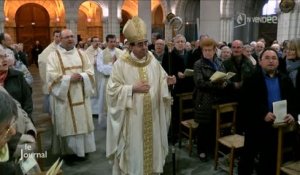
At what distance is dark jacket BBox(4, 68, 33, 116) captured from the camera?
317 centimetres

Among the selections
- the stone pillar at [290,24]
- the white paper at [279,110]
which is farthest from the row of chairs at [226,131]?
the stone pillar at [290,24]

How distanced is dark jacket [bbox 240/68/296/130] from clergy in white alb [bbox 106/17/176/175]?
883 millimetres

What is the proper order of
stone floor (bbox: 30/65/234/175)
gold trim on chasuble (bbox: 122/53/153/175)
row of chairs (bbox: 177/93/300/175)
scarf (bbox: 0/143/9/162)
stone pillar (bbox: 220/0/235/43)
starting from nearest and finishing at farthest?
1. scarf (bbox: 0/143/9/162)
2. row of chairs (bbox: 177/93/300/175)
3. gold trim on chasuble (bbox: 122/53/153/175)
4. stone floor (bbox: 30/65/234/175)
5. stone pillar (bbox: 220/0/235/43)

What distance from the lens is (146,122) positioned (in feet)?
11.5

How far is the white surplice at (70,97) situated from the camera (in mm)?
4387

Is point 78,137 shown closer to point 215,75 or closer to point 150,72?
point 150,72

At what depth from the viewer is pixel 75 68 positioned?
4539mm

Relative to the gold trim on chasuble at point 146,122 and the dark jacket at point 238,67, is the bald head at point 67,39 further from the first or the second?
the dark jacket at point 238,67

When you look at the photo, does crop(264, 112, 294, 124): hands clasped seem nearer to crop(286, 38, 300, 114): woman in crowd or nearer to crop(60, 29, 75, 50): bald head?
crop(286, 38, 300, 114): woman in crowd

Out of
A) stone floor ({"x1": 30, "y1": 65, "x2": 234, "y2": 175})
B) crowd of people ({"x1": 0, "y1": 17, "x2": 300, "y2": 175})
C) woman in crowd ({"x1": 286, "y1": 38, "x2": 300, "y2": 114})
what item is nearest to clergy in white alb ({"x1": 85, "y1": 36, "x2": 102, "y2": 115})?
stone floor ({"x1": 30, "y1": 65, "x2": 234, "y2": 175})

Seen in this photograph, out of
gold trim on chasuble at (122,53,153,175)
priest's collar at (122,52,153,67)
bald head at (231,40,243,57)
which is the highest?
bald head at (231,40,243,57)

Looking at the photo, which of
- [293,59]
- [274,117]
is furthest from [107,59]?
[274,117]

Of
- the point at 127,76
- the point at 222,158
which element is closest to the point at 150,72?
the point at 127,76

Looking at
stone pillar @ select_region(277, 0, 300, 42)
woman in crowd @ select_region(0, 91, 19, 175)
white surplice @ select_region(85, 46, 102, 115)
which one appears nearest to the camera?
woman in crowd @ select_region(0, 91, 19, 175)
